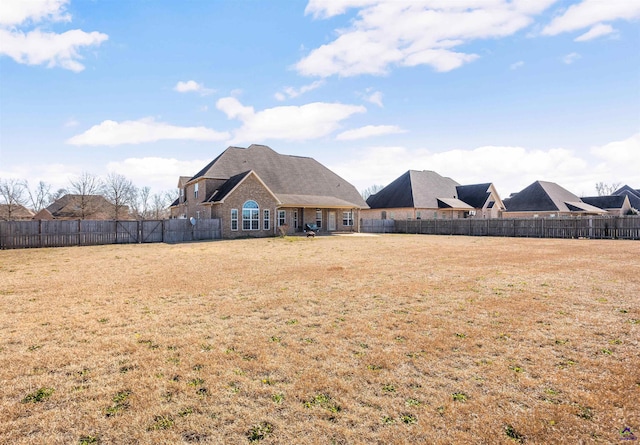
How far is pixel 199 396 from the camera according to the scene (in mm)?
4094

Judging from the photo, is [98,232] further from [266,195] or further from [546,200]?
[546,200]

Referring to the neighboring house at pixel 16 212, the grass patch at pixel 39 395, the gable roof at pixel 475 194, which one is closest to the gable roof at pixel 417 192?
the gable roof at pixel 475 194

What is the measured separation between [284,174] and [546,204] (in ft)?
111

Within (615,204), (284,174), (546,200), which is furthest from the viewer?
(615,204)

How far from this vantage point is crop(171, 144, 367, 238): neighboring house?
30.3 metres

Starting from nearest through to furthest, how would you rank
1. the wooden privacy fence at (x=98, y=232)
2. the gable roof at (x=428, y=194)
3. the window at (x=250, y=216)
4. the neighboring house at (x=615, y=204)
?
1. the wooden privacy fence at (x=98, y=232)
2. the window at (x=250, y=216)
3. the gable roof at (x=428, y=194)
4. the neighboring house at (x=615, y=204)

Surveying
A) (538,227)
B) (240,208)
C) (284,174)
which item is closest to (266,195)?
(240,208)

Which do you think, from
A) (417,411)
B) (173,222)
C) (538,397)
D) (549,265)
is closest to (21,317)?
(417,411)

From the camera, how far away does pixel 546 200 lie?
4497 cm

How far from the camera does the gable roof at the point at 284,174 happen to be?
34547 millimetres

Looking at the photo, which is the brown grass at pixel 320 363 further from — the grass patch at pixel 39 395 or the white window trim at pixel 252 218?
the white window trim at pixel 252 218

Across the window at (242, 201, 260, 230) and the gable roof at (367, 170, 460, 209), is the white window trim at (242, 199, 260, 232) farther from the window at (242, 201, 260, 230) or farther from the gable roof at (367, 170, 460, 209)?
the gable roof at (367, 170, 460, 209)

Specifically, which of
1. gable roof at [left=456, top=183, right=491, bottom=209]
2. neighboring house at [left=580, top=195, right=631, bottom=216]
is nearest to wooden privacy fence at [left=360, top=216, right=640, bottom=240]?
gable roof at [left=456, top=183, right=491, bottom=209]

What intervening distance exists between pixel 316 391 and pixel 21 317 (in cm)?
677
